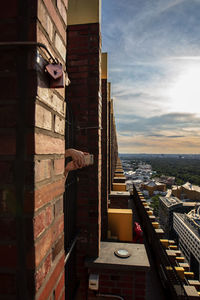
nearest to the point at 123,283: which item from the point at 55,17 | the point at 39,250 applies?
the point at 39,250

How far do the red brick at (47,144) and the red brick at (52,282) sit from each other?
66 cm

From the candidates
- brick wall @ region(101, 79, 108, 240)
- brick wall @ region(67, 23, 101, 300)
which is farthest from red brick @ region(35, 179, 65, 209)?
brick wall @ region(101, 79, 108, 240)

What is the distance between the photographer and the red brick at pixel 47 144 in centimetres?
78

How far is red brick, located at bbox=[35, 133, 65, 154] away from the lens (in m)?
0.78

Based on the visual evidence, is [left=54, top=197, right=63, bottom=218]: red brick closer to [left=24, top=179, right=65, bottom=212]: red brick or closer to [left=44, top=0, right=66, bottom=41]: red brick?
[left=24, top=179, right=65, bottom=212]: red brick

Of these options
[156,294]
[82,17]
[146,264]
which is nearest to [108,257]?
[146,264]

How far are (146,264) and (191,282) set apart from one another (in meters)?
1.93

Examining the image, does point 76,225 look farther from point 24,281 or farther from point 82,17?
point 82,17

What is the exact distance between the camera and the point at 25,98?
76 cm

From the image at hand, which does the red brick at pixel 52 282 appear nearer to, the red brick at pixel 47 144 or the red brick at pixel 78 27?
the red brick at pixel 47 144

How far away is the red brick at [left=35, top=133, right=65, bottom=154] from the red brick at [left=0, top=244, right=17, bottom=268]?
431 mm

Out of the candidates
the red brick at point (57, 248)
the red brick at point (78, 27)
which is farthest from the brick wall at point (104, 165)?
the red brick at point (57, 248)

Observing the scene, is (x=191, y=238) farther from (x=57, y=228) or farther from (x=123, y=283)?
(x=57, y=228)

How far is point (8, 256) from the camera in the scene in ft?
2.51
